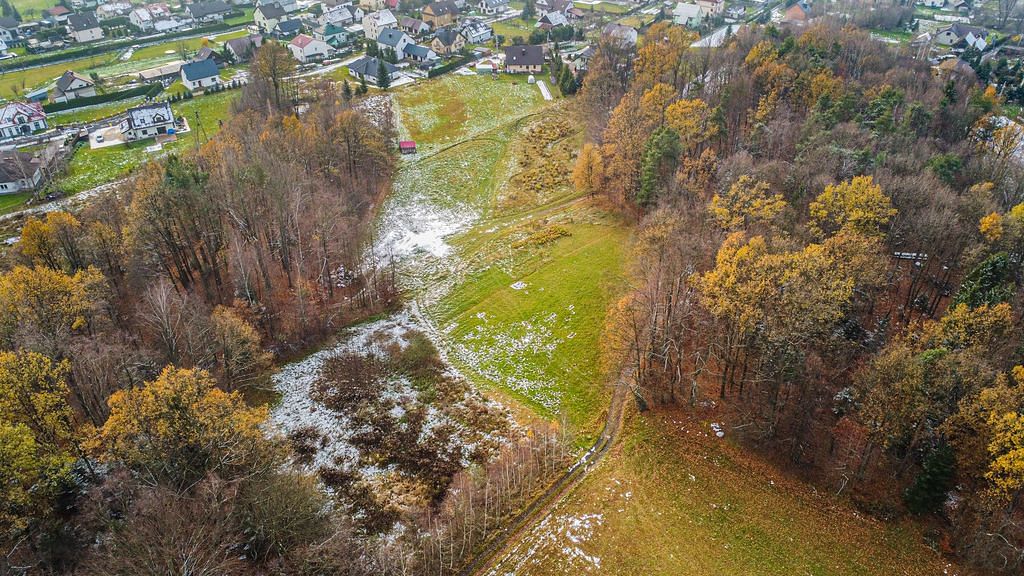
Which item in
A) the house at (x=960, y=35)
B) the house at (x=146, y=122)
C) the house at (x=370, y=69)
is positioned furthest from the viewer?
the house at (x=960, y=35)

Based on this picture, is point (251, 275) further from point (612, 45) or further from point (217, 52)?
point (217, 52)

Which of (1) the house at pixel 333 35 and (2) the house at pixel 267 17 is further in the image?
(2) the house at pixel 267 17

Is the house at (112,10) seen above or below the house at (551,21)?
above

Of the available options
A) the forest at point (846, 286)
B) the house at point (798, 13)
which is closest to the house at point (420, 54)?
the forest at point (846, 286)

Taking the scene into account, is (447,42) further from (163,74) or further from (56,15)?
(56,15)

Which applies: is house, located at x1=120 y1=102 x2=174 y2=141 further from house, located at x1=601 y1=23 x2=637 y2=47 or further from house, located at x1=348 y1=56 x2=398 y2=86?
house, located at x1=601 y1=23 x2=637 y2=47

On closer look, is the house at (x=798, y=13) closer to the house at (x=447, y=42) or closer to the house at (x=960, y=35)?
the house at (x=960, y=35)
